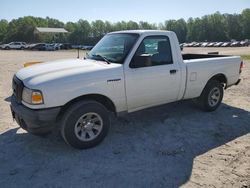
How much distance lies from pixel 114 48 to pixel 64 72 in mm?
1313

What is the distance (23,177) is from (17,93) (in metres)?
1.45

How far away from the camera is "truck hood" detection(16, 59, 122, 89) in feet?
Answer: 15.0

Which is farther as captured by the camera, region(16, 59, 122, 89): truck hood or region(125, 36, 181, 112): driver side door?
region(125, 36, 181, 112): driver side door

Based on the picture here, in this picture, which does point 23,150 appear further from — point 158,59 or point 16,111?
point 158,59

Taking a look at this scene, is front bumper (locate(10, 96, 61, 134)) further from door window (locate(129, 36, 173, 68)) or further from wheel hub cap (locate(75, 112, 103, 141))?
door window (locate(129, 36, 173, 68))

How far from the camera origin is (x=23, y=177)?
4.11 metres

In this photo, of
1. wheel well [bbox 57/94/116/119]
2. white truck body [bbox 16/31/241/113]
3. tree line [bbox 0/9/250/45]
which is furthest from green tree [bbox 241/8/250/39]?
wheel well [bbox 57/94/116/119]

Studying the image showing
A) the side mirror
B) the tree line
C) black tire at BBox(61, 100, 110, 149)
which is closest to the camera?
black tire at BBox(61, 100, 110, 149)

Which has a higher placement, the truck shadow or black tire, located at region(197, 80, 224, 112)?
black tire, located at region(197, 80, 224, 112)

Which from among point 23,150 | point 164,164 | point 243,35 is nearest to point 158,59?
point 164,164

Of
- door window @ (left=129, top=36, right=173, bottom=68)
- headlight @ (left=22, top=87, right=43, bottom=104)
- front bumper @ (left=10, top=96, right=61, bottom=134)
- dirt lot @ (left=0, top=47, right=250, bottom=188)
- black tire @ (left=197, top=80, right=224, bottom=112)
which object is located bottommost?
dirt lot @ (left=0, top=47, right=250, bottom=188)

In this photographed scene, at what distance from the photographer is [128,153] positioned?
4.83 m

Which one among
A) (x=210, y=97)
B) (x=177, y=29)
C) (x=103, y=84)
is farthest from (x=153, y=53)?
(x=177, y=29)

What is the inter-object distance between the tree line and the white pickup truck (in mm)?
90502
